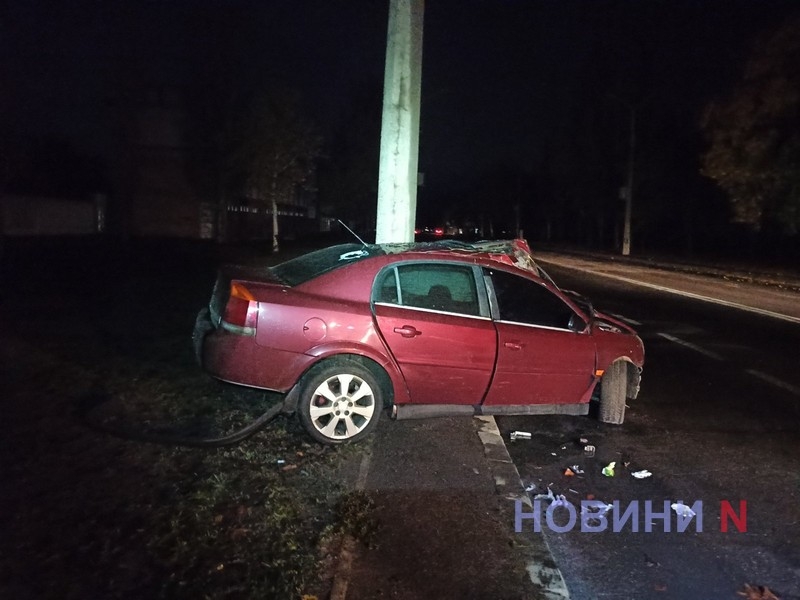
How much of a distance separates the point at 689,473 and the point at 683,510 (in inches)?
28.9

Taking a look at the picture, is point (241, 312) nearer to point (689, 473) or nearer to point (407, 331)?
point (407, 331)

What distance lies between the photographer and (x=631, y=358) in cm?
627

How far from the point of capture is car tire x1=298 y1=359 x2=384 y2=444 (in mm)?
5414

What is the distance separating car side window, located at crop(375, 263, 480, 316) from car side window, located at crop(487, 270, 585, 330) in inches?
9.4

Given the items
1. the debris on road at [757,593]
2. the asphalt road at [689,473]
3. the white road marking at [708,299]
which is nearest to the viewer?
the debris on road at [757,593]

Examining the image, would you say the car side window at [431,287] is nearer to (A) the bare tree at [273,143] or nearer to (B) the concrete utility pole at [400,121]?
(B) the concrete utility pole at [400,121]

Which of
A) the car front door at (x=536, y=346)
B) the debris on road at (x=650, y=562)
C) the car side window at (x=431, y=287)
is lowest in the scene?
the debris on road at (x=650, y=562)

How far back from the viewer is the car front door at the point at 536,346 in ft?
19.0

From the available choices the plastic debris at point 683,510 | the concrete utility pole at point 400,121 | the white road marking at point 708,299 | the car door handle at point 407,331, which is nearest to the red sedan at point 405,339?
the car door handle at point 407,331

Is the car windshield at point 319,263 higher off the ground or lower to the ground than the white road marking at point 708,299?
higher

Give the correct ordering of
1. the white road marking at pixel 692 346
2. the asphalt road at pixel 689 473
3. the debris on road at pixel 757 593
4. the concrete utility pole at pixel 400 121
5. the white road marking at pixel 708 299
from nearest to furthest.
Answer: the debris on road at pixel 757 593, the asphalt road at pixel 689 473, the concrete utility pole at pixel 400 121, the white road marking at pixel 692 346, the white road marking at pixel 708 299

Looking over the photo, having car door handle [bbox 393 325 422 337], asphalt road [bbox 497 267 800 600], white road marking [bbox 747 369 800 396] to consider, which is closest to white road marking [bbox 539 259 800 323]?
asphalt road [bbox 497 267 800 600]

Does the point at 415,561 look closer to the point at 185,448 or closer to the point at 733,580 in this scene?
the point at 733,580

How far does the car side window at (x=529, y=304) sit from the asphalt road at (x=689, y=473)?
1036mm
